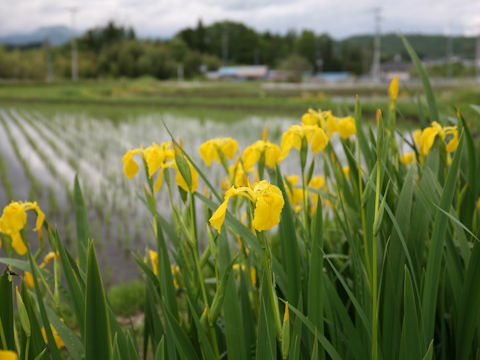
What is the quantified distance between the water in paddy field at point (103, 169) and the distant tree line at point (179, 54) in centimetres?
3123

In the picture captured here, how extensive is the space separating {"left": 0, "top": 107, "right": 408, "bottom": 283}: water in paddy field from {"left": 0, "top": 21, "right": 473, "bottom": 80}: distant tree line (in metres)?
31.2

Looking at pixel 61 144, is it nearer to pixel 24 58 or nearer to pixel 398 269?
pixel 398 269

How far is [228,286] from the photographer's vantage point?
93cm

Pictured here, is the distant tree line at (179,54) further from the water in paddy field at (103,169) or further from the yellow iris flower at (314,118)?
the yellow iris flower at (314,118)

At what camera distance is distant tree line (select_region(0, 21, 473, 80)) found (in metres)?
41.5

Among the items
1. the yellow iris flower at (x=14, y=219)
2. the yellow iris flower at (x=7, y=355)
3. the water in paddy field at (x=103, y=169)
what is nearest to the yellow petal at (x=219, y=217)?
the water in paddy field at (x=103, y=169)

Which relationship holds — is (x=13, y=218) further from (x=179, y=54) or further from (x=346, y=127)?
(x=179, y=54)

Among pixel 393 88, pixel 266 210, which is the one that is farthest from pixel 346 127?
pixel 266 210

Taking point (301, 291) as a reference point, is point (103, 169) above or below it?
below

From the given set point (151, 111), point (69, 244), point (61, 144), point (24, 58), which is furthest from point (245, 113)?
A: point (24, 58)

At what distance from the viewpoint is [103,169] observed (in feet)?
20.2

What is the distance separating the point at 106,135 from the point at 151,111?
201 inches

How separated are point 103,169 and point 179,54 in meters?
44.9

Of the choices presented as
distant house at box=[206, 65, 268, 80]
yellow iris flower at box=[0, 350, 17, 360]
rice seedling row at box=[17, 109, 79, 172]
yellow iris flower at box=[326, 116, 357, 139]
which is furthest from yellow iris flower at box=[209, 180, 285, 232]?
distant house at box=[206, 65, 268, 80]
